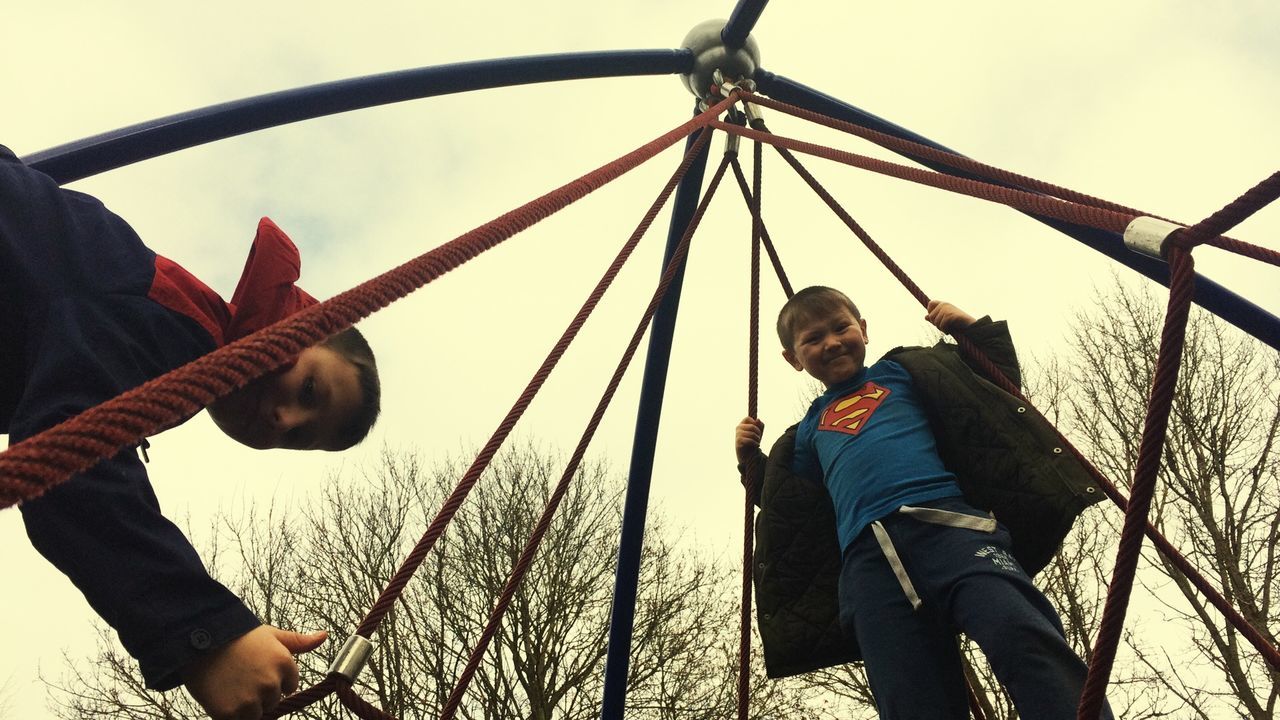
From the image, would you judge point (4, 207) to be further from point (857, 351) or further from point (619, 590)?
point (619, 590)

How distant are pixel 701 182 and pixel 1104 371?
7.39 meters

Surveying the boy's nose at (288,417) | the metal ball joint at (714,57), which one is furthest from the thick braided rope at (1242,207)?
the metal ball joint at (714,57)

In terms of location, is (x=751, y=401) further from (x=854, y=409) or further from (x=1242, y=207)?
(x=1242, y=207)

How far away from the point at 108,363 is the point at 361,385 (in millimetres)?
601

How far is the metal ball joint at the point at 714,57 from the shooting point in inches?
121

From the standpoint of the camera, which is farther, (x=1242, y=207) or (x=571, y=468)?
(x=571, y=468)

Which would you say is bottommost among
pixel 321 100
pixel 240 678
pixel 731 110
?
pixel 240 678

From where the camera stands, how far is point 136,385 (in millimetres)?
1148

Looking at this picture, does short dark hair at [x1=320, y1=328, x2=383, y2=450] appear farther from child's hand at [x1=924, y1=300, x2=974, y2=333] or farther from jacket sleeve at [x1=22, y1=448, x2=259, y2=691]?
child's hand at [x1=924, y1=300, x2=974, y2=333]

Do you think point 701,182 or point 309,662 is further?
point 309,662

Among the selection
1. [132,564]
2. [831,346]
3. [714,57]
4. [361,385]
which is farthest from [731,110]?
[132,564]

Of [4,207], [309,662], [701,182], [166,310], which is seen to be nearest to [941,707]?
[166,310]

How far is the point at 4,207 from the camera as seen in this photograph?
118 cm

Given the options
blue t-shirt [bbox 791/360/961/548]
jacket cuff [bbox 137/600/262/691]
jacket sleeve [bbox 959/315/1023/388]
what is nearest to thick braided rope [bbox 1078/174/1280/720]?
blue t-shirt [bbox 791/360/961/548]
